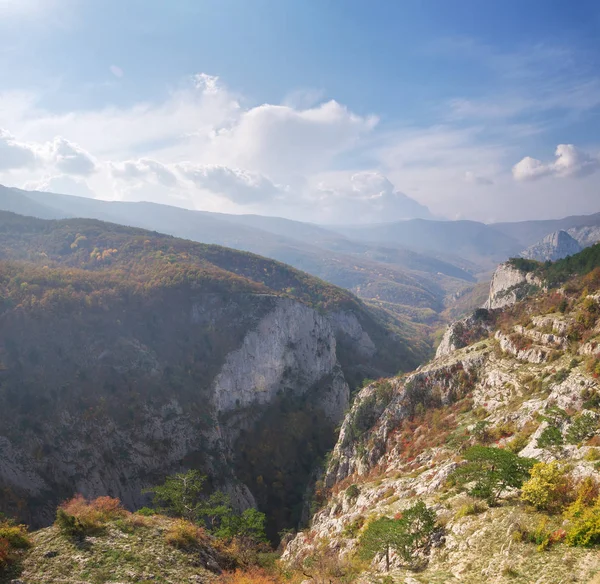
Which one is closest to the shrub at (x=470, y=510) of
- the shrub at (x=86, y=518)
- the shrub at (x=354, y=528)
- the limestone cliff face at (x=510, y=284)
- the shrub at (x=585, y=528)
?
the shrub at (x=585, y=528)

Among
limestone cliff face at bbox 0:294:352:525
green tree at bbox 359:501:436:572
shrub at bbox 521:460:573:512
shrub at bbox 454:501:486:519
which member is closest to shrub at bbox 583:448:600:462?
shrub at bbox 521:460:573:512

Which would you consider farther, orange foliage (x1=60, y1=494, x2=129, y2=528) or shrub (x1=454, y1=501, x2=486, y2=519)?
orange foliage (x1=60, y1=494, x2=129, y2=528)

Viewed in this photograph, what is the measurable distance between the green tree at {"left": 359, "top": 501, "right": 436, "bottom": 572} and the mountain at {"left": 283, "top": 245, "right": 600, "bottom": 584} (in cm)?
7

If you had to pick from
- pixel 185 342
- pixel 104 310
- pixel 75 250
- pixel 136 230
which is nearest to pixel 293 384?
pixel 185 342

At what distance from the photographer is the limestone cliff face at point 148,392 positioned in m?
59.9

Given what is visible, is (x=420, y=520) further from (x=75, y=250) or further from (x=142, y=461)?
(x=75, y=250)

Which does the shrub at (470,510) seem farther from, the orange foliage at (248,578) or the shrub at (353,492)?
the shrub at (353,492)

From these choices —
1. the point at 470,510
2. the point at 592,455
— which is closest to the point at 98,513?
the point at 470,510

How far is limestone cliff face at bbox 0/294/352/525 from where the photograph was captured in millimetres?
59875

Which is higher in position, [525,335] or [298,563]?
[525,335]

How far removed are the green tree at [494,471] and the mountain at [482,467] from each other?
8cm

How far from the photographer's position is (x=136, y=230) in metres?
159

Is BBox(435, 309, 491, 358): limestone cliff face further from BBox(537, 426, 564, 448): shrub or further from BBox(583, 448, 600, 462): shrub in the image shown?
BBox(583, 448, 600, 462): shrub

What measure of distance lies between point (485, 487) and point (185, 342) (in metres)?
80.2
